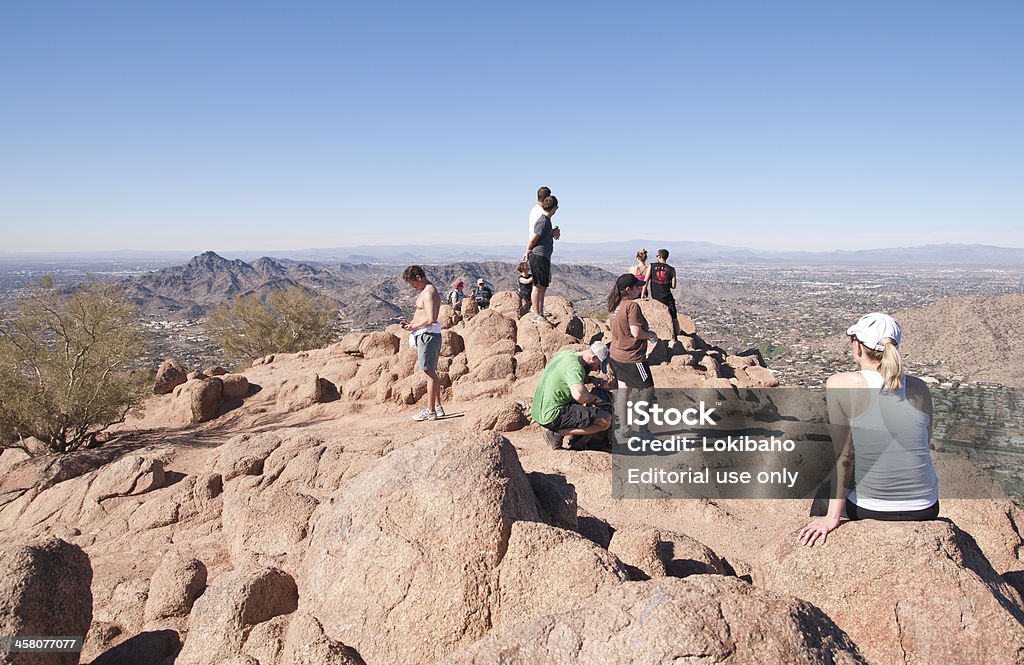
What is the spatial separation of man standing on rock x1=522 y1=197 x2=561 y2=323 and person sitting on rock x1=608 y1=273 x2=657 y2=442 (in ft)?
11.2

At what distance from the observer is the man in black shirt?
14.8m

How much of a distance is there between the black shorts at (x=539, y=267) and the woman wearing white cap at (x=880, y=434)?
8400 millimetres

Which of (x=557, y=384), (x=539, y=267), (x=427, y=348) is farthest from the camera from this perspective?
(x=539, y=267)

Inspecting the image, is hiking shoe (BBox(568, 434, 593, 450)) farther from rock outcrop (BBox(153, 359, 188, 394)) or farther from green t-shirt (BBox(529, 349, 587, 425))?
rock outcrop (BBox(153, 359, 188, 394))

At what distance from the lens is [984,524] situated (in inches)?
229

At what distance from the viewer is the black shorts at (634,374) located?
8.06 metres

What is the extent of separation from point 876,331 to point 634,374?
4491 millimetres

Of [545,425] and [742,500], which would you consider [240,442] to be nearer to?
[545,425]

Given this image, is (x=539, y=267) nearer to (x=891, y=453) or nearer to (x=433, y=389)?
(x=433, y=389)

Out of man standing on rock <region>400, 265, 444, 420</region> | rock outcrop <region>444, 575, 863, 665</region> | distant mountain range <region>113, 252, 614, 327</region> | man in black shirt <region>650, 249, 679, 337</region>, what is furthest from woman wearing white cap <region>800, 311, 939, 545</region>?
distant mountain range <region>113, 252, 614, 327</region>

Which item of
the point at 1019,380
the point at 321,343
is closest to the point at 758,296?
the point at 1019,380

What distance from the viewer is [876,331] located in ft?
12.1

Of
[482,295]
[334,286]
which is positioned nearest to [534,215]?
[482,295]

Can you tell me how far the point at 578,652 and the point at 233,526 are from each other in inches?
199
